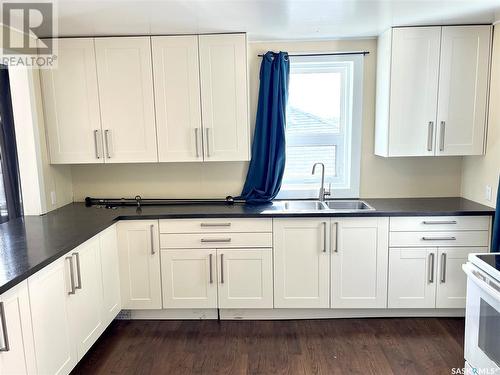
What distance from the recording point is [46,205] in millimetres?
2951

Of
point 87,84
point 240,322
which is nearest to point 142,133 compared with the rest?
point 87,84

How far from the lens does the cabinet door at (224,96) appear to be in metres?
2.84

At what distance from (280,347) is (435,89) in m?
2.21

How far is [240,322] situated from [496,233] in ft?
6.35

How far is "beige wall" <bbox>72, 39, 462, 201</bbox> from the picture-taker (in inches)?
124

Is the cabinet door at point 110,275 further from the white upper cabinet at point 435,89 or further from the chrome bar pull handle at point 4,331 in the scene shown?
the white upper cabinet at point 435,89

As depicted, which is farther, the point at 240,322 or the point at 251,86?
the point at 251,86

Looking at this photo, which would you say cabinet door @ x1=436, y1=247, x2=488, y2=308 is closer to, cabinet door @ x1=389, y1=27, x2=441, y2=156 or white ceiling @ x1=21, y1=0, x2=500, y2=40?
cabinet door @ x1=389, y1=27, x2=441, y2=156

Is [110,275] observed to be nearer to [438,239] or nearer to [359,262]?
[359,262]

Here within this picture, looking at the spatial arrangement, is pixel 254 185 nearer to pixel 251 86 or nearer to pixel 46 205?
pixel 251 86

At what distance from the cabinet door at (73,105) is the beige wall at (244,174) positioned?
0.35 m

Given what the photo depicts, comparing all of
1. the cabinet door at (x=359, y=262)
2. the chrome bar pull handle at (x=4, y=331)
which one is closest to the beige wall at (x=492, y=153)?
the cabinet door at (x=359, y=262)

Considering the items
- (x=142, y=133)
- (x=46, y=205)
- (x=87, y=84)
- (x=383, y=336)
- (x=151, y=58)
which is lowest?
(x=383, y=336)

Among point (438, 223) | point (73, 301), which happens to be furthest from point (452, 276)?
point (73, 301)
